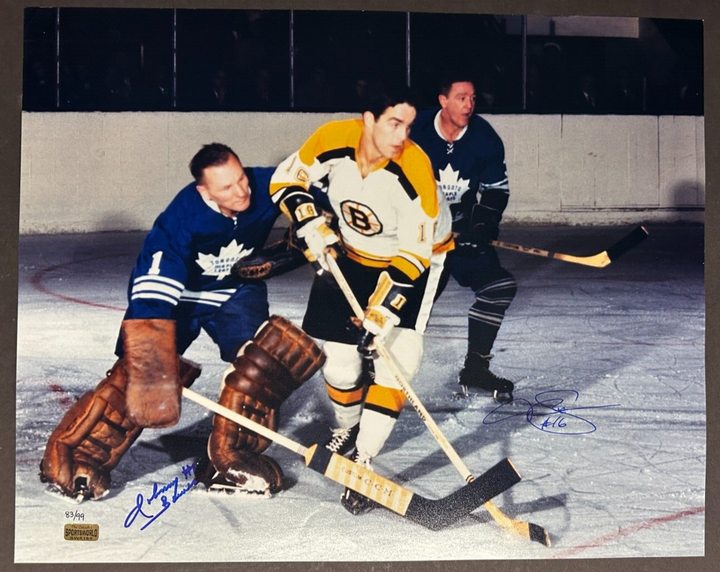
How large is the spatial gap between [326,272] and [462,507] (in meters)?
0.90

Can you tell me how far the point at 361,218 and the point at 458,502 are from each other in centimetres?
99

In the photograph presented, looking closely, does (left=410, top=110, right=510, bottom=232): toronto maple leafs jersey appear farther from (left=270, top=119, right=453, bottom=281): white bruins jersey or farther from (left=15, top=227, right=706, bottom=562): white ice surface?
(left=15, top=227, right=706, bottom=562): white ice surface

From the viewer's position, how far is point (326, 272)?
9.18 ft

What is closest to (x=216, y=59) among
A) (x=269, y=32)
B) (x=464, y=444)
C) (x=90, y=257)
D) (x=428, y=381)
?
(x=269, y=32)

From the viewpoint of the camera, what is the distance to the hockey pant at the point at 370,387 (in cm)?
280

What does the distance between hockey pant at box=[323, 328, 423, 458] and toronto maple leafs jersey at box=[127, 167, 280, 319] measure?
1.41 feet

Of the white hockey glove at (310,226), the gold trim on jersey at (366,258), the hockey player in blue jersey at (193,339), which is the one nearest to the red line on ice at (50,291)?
the hockey player in blue jersey at (193,339)

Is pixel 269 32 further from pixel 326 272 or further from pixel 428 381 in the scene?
pixel 428 381

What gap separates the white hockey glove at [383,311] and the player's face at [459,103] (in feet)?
1.93

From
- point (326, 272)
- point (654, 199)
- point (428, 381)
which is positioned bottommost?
point (428, 381)

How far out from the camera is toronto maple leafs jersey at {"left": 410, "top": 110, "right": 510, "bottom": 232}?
282 cm

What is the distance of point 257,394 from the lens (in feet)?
9.10

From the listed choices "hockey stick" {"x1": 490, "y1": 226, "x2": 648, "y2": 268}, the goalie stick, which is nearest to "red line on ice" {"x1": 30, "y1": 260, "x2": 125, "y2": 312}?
the goalie stick

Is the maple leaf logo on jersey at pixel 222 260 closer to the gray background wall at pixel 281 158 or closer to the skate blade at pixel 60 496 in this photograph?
the gray background wall at pixel 281 158
